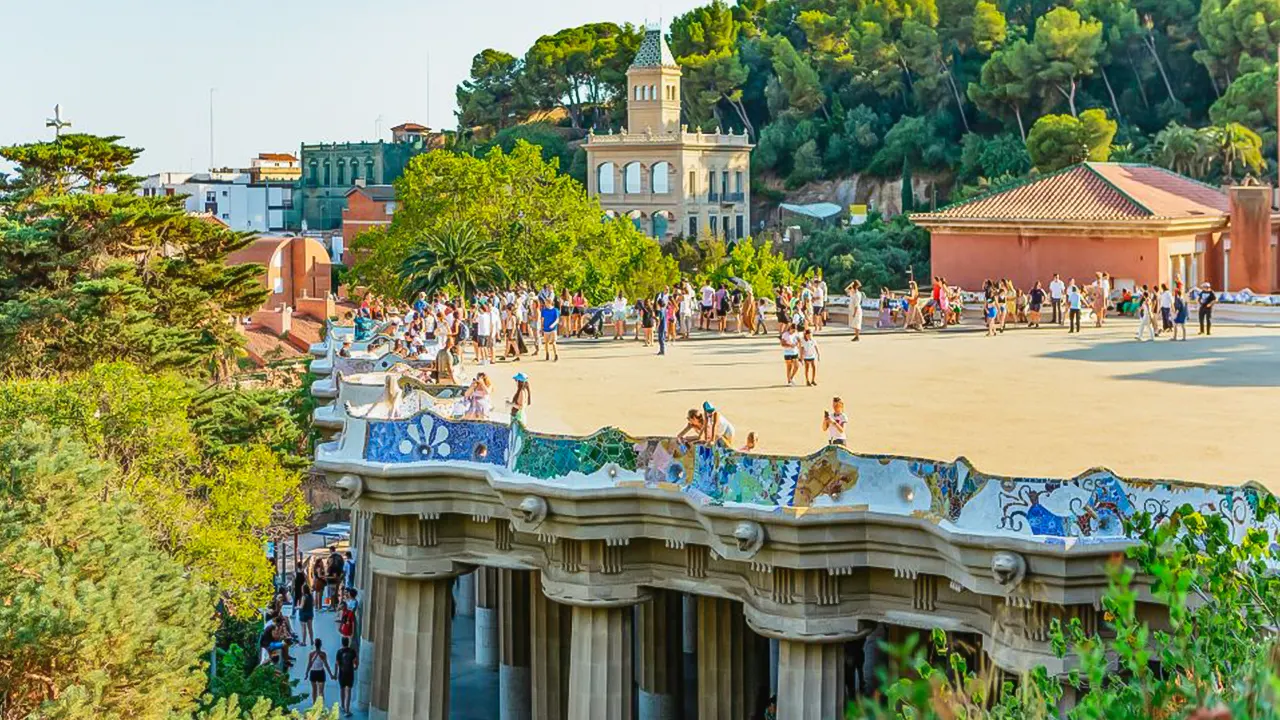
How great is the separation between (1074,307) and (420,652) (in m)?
23.9

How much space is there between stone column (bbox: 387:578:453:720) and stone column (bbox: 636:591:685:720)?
357 centimetres

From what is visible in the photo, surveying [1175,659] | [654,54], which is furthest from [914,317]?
[654,54]

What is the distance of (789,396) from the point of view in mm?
34312

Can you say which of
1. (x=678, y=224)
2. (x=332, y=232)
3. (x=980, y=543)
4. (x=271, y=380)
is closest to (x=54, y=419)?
(x=980, y=543)

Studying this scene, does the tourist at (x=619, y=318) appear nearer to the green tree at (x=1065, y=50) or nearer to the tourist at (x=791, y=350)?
the tourist at (x=791, y=350)

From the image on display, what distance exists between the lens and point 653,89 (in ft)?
437

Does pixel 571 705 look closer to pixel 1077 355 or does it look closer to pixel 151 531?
pixel 151 531

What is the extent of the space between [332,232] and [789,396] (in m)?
123

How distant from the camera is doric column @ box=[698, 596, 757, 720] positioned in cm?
2723

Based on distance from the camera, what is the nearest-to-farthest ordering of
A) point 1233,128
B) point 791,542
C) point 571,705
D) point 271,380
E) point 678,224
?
point 791,542 → point 571,705 → point 271,380 → point 1233,128 → point 678,224

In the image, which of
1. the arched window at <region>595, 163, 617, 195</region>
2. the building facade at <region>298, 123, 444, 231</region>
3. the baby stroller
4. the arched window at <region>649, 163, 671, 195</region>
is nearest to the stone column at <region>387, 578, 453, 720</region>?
the baby stroller

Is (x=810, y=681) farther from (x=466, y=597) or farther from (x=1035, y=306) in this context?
(x=1035, y=306)

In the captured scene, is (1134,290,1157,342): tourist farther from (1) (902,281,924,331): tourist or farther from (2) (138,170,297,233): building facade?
(2) (138,170,297,233): building facade

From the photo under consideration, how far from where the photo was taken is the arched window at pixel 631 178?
131 meters
